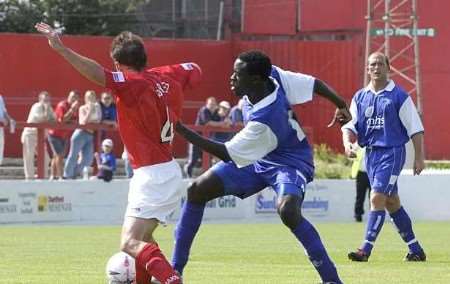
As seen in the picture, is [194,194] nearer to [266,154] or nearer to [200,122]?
[266,154]

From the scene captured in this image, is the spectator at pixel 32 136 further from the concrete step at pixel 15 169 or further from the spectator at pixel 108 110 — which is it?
the concrete step at pixel 15 169

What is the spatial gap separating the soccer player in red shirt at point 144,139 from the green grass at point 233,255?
1801 mm

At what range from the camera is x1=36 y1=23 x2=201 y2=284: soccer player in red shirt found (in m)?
9.85

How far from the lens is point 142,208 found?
9914 millimetres

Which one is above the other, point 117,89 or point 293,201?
point 117,89

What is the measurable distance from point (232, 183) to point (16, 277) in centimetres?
231

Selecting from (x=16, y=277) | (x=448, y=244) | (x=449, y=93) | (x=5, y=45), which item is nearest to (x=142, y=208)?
(x=16, y=277)

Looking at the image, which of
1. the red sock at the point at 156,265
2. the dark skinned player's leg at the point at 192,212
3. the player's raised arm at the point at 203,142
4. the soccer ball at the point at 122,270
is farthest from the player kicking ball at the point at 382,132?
the red sock at the point at 156,265

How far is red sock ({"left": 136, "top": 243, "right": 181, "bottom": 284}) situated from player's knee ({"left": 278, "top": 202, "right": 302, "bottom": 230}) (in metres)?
1.21

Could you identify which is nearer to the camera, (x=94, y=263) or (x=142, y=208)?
(x=142, y=208)

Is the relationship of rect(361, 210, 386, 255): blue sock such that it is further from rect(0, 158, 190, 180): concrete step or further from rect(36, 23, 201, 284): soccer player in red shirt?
rect(0, 158, 190, 180): concrete step

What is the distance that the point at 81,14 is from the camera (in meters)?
46.8

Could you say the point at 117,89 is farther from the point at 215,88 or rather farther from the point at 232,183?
the point at 215,88

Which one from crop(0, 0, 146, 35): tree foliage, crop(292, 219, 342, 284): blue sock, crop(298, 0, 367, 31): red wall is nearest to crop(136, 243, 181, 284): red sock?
crop(292, 219, 342, 284): blue sock
